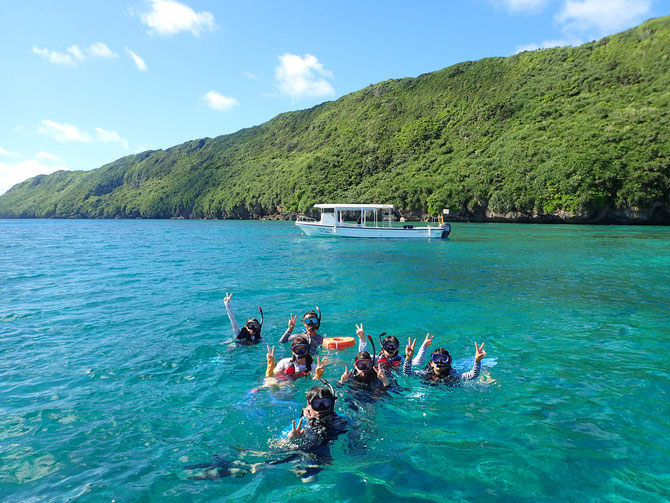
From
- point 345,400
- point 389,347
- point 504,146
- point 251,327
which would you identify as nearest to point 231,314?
point 251,327

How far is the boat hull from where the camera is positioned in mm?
44031

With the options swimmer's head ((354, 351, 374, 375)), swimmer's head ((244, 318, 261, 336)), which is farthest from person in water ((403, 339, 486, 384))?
swimmer's head ((244, 318, 261, 336))

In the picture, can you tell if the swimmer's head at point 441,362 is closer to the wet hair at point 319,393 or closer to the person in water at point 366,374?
the person in water at point 366,374

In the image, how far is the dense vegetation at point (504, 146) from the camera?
65312 millimetres

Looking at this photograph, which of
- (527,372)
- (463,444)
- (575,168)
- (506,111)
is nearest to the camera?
(463,444)

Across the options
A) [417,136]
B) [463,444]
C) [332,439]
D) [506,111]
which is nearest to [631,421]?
[463,444]

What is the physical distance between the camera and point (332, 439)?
5.28m

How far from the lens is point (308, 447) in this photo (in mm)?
5145

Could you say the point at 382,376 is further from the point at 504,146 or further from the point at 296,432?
the point at 504,146

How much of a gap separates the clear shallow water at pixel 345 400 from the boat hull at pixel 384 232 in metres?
27.8

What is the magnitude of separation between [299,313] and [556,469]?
930 centimetres

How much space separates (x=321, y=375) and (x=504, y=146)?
3856 inches

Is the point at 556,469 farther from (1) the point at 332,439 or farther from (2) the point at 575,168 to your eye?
(2) the point at 575,168

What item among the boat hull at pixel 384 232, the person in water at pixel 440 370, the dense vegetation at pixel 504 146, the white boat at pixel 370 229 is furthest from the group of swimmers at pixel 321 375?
the dense vegetation at pixel 504 146
